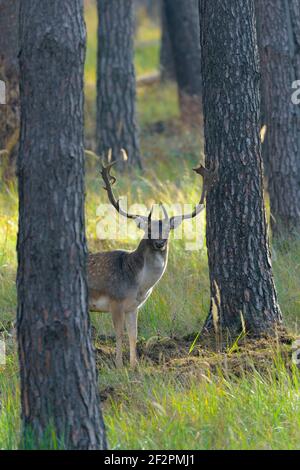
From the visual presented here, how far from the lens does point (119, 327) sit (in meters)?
8.33

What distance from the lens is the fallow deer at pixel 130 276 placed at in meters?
8.28

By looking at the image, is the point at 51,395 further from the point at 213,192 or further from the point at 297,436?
the point at 213,192

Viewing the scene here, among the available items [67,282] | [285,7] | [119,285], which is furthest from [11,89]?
[67,282]

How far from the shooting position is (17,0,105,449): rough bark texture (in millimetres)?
5828

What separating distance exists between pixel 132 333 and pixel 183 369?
2.45 ft

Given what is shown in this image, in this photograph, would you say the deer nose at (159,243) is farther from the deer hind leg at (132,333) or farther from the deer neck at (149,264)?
the deer hind leg at (132,333)

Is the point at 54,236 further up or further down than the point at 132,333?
further up

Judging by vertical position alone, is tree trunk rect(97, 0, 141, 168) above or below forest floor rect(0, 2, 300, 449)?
above

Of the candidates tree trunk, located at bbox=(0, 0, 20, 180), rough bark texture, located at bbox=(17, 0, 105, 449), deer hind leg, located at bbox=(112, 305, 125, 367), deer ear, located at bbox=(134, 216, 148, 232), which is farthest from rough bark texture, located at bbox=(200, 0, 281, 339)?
tree trunk, located at bbox=(0, 0, 20, 180)

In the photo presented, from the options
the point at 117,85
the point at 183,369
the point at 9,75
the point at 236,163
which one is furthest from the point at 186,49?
the point at 183,369

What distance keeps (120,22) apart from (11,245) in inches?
234

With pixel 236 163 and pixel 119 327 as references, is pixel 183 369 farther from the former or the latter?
pixel 236 163

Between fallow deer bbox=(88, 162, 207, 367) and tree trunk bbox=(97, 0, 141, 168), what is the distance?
7.59m

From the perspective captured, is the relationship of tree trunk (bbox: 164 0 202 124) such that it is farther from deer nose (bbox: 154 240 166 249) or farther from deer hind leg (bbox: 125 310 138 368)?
deer nose (bbox: 154 240 166 249)
